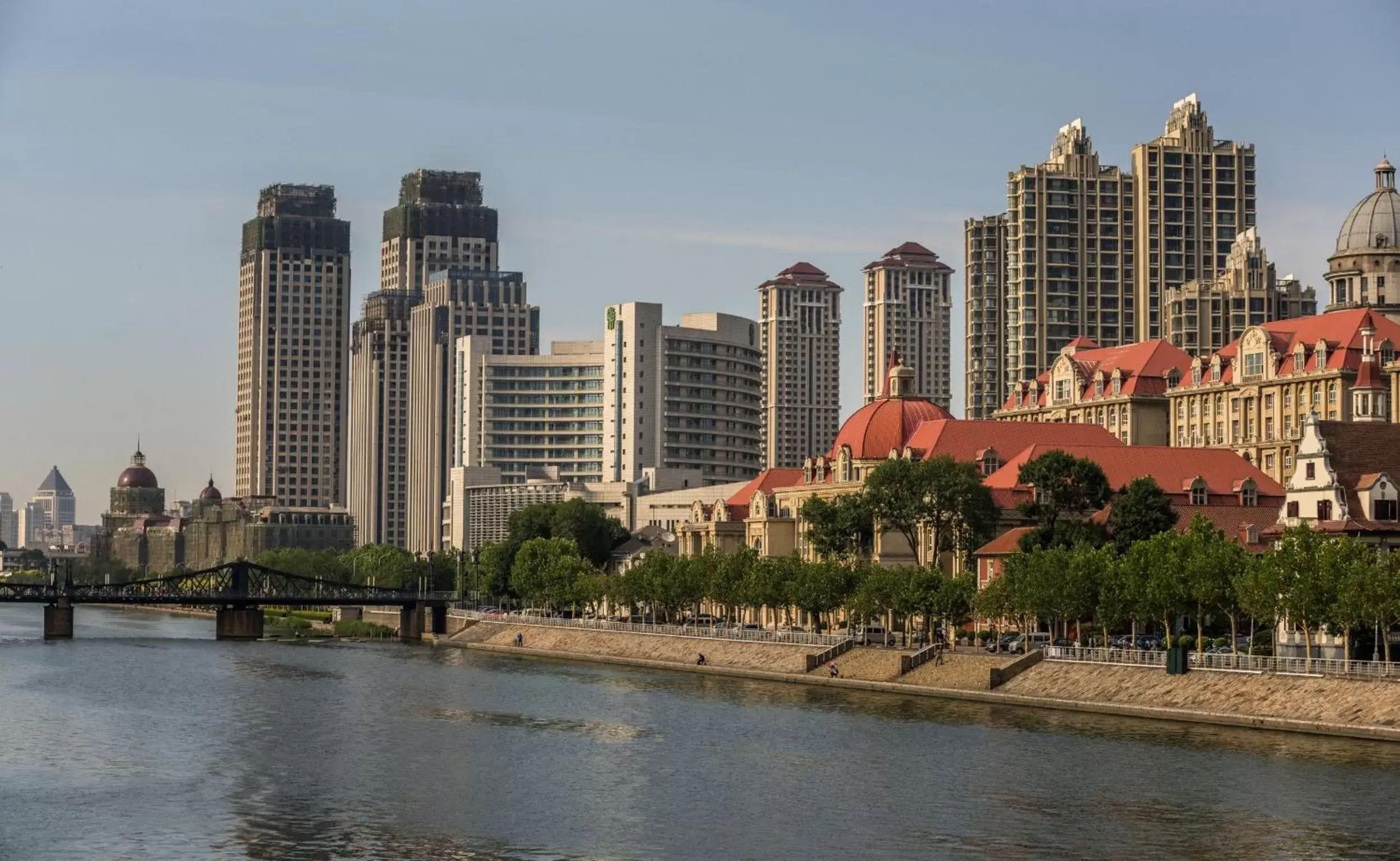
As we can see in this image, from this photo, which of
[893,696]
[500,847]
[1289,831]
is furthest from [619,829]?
[893,696]

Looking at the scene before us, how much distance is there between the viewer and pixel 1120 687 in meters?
137

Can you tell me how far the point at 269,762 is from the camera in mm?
115625

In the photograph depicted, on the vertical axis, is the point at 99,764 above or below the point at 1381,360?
below

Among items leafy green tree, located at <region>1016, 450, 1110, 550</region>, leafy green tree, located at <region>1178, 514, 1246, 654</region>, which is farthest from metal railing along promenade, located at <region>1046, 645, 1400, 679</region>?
leafy green tree, located at <region>1016, 450, 1110, 550</region>

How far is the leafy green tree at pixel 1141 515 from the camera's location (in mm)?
175875

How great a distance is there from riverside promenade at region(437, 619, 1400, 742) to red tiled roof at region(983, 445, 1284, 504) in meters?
35.8

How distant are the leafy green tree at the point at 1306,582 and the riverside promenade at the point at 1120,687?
410 centimetres

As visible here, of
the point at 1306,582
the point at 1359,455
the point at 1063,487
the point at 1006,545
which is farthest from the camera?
the point at 1063,487

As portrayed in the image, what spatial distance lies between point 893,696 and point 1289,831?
65.8 metres

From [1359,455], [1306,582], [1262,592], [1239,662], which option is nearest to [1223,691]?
[1239,662]

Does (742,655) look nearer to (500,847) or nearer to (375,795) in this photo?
(375,795)

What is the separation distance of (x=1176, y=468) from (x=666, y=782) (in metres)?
101

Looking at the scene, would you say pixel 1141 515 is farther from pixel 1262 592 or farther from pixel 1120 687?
pixel 1262 592

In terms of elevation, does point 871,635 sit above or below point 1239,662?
below
